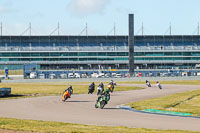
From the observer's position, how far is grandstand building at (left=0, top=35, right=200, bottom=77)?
166m

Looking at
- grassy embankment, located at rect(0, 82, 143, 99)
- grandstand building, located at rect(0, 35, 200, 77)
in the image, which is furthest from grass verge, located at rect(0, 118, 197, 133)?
grandstand building, located at rect(0, 35, 200, 77)

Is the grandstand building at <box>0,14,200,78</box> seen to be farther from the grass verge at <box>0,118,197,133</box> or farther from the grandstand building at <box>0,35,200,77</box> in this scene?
the grass verge at <box>0,118,197,133</box>

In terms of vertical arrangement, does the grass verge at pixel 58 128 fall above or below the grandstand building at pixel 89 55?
below

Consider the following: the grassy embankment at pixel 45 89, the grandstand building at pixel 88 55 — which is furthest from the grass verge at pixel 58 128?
the grandstand building at pixel 88 55

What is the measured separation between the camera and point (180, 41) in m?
176

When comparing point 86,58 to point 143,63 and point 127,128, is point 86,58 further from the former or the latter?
point 127,128

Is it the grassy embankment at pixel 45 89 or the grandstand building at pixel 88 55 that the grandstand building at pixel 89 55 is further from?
the grassy embankment at pixel 45 89

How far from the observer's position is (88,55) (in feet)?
550

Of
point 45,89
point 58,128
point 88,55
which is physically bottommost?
point 58,128

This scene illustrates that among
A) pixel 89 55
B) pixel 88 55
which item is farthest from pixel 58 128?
pixel 89 55

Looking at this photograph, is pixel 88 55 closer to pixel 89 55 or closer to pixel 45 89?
pixel 89 55

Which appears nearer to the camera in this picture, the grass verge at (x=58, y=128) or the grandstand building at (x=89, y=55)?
the grass verge at (x=58, y=128)

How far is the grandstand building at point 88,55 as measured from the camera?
166375mm

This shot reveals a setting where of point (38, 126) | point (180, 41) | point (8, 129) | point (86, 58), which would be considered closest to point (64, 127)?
point (38, 126)
